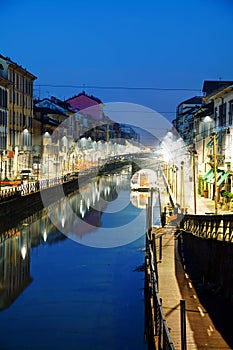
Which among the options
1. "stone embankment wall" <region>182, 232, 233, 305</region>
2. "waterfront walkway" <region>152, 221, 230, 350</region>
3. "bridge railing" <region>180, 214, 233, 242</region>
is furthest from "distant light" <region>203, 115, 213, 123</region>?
"stone embankment wall" <region>182, 232, 233, 305</region>

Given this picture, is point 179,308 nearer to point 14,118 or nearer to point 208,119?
point 208,119

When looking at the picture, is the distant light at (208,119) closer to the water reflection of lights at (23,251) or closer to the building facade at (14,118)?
the building facade at (14,118)

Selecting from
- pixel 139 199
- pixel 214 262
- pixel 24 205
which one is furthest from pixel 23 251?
pixel 139 199

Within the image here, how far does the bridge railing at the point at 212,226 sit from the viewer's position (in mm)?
14578

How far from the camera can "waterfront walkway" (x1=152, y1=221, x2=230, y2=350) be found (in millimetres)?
10797

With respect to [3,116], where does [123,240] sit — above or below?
below

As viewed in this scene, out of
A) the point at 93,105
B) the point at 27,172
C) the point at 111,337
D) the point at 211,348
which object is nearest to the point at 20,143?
the point at 27,172

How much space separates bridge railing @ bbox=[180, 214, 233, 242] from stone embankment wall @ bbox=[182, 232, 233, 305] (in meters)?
0.17

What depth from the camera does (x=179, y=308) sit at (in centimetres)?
1287

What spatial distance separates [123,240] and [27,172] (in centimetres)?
2595

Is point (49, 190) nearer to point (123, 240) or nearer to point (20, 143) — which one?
point (20, 143)

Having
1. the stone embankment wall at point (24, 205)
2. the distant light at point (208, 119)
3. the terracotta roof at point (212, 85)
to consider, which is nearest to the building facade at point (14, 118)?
the stone embankment wall at point (24, 205)

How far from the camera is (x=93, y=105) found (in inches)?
5315

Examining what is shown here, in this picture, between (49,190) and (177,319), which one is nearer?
(177,319)
